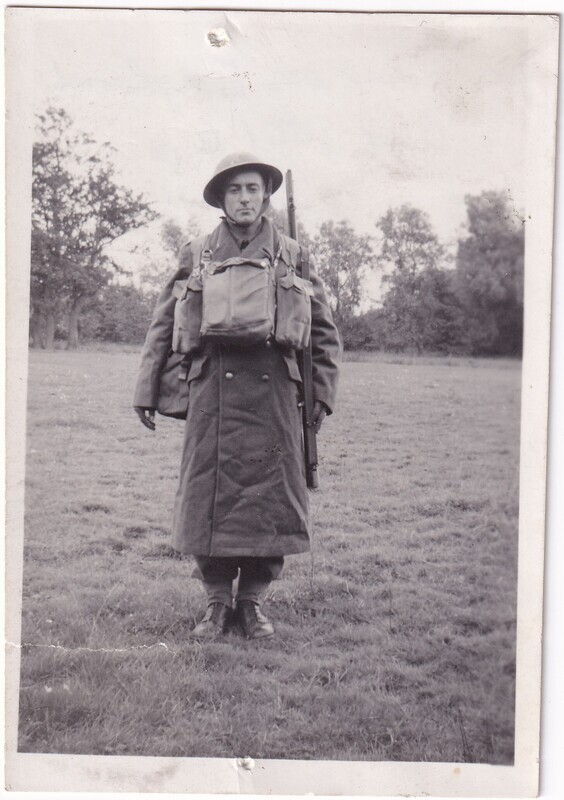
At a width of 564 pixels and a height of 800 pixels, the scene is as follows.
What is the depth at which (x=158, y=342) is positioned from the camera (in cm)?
347

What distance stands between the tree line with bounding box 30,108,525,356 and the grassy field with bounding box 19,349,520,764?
175mm

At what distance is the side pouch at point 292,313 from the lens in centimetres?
323

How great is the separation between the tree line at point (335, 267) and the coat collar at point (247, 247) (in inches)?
12.2

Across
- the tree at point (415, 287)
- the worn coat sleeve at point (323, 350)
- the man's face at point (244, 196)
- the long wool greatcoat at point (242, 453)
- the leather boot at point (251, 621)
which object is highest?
the man's face at point (244, 196)

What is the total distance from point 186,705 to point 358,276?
233 centimetres

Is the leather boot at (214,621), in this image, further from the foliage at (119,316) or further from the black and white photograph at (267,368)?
the foliage at (119,316)

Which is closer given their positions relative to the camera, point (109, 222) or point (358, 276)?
point (109, 222)

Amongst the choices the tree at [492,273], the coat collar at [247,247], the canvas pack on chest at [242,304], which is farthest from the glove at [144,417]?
the tree at [492,273]

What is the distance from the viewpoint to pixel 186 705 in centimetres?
303

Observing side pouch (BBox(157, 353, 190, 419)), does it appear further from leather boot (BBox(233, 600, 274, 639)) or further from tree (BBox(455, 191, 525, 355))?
tree (BBox(455, 191, 525, 355))

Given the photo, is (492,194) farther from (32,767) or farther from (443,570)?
(32,767)

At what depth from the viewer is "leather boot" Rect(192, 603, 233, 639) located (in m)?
3.34

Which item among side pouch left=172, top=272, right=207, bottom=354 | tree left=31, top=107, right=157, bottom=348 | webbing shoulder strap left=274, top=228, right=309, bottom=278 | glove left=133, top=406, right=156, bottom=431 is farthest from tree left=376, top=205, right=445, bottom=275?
glove left=133, top=406, right=156, bottom=431

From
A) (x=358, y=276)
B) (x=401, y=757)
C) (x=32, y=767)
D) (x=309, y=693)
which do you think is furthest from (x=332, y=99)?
(x=32, y=767)
